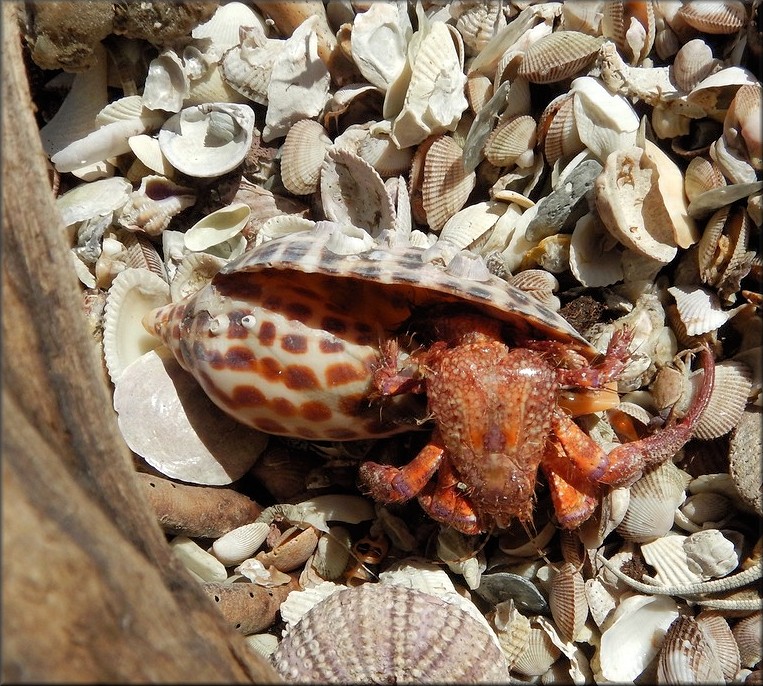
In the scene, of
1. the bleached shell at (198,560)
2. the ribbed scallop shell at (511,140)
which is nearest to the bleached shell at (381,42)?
the ribbed scallop shell at (511,140)

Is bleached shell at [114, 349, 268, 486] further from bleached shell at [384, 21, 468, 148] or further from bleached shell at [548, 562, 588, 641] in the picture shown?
bleached shell at [384, 21, 468, 148]

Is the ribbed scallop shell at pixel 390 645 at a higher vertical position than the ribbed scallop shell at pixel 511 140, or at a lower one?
lower

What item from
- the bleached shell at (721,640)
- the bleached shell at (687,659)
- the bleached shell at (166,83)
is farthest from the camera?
the bleached shell at (166,83)

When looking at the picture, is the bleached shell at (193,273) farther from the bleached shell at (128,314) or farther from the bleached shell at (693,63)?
the bleached shell at (693,63)

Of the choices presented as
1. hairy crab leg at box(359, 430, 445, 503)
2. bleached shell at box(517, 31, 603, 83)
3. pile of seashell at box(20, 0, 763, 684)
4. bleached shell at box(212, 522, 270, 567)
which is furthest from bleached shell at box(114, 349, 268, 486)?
bleached shell at box(517, 31, 603, 83)

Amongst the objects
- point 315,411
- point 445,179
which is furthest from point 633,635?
point 445,179

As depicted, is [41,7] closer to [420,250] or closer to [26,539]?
[420,250]
